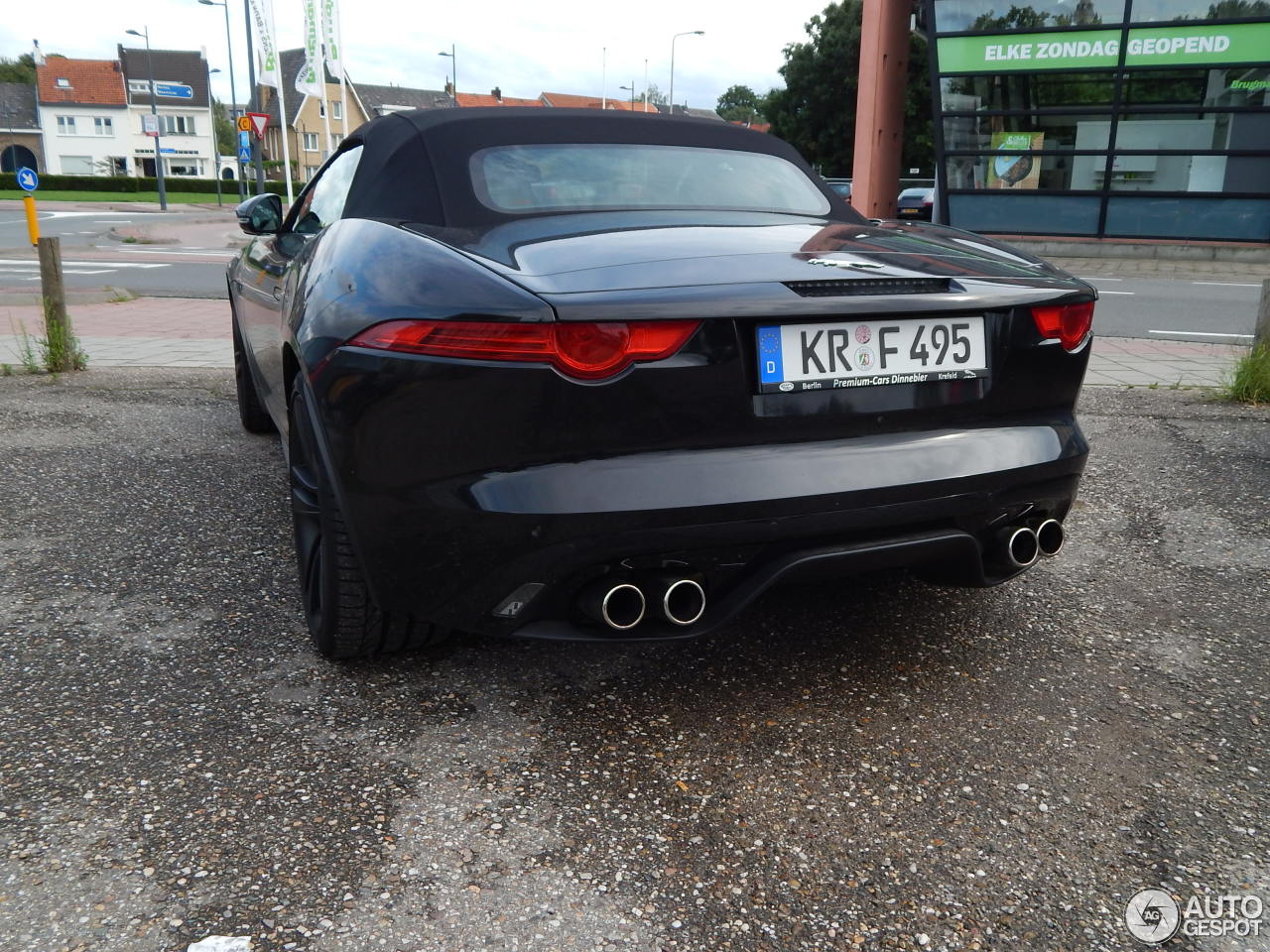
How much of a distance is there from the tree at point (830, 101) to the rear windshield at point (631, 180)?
49439mm

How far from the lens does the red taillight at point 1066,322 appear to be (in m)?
2.44

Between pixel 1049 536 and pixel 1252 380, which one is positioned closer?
pixel 1049 536

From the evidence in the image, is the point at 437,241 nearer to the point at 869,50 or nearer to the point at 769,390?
the point at 769,390

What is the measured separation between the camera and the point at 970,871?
1.91m

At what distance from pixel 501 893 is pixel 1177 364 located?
753 centimetres

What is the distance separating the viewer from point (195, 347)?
8.47 m

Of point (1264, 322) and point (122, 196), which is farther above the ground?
point (1264, 322)

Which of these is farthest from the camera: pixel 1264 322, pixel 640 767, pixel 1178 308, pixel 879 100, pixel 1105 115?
pixel 879 100

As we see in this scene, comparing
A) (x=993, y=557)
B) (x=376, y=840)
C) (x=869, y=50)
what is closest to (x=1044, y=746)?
(x=993, y=557)

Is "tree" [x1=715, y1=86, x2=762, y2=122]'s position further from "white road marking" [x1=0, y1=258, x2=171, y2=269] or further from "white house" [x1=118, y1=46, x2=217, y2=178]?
"white road marking" [x1=0, y1=258, x2=171, y2=269]

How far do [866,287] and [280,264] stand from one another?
2123 millimetres

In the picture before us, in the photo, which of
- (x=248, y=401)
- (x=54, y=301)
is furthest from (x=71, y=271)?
(x=248, y=401)

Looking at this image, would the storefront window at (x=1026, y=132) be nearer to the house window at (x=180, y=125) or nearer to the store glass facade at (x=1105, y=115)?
the store glass facade at (x=1105, y=115)

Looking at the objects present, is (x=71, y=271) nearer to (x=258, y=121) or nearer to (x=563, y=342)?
(x=258, y=121)
